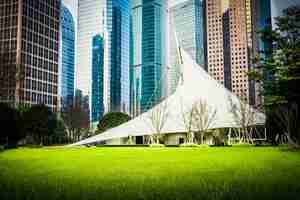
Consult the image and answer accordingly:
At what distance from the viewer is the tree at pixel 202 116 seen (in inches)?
1767

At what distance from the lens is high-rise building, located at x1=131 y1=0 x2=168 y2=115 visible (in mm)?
163750

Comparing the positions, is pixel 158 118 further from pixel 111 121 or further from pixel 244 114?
pixel 111 121

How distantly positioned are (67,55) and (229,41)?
7453 cm

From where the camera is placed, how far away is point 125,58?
159 metres

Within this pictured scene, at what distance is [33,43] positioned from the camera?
97000 millimetres

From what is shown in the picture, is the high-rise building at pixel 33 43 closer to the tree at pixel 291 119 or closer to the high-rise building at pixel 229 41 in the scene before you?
the high-rise building at pixel 229 41

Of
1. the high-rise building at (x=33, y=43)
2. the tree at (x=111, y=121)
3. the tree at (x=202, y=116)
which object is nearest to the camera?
the tree at (x=202, y=116)

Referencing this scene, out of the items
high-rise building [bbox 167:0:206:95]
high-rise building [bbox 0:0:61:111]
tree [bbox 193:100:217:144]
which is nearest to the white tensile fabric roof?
tree [bbox 193:100:217:144]

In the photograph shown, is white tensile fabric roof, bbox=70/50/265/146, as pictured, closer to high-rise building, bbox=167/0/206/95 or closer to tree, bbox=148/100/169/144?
tree, bbox=148/100/169/144

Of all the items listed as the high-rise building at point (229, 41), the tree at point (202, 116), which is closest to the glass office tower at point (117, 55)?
the high-rise building at point (229, 41)

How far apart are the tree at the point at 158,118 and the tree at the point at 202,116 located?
4.66m

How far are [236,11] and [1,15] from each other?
3343 inches

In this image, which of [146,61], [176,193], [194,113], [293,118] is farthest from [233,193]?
[146,61]

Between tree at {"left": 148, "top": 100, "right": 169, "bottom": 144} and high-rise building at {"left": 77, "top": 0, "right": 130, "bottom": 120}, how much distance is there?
97448 millimetres
